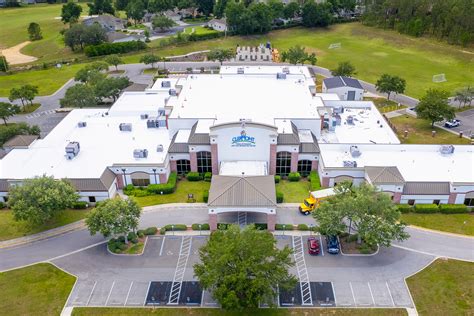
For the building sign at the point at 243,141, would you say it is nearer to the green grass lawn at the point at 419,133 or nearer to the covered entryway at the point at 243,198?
the covered entryway at the point at 243,198

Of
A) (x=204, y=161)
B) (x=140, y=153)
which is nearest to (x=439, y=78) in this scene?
(x=204, y=161)

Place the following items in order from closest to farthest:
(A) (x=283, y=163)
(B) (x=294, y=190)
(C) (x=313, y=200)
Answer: (C) (x=313, y=200)
(B) (x=294, y=190)
(A) (x=283, y=163)

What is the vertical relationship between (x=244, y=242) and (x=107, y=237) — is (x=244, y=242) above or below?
above

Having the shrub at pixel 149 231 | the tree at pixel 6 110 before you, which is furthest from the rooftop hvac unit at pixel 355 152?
the tree at pixel 6 110

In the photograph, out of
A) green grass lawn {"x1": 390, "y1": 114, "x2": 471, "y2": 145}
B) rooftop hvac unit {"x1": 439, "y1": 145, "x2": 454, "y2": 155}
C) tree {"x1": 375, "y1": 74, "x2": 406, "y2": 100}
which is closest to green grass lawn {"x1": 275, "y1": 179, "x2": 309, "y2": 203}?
rooftop hvac unit {"x1": 439, "y1": 145, "x2": 454, "y2": 155}

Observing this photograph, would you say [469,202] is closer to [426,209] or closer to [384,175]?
[426,209]

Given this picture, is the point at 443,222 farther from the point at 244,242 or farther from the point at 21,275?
the point at 21,275

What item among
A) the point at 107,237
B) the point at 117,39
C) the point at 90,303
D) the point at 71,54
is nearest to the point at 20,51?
the point at 71,54
